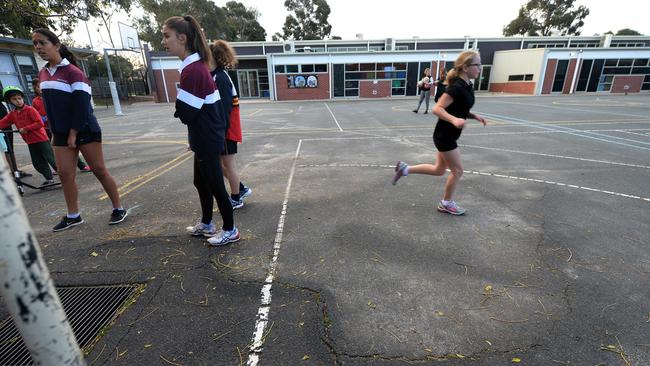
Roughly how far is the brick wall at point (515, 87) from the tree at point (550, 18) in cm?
2692

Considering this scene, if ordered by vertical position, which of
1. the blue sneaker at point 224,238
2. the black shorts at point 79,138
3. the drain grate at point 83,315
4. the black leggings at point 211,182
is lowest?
the drain grate at point 83,315

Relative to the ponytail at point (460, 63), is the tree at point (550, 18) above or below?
above

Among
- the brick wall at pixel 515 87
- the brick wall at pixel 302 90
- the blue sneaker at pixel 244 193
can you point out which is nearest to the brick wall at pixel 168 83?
the brick wall at pixel 302 90

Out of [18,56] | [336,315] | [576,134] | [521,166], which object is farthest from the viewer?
[18,56]

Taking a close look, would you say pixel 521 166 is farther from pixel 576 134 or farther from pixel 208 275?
pixel 208 275

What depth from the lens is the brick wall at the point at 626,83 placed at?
3189cm

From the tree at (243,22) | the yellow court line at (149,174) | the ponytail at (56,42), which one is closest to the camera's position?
the ponytail at (56,42)

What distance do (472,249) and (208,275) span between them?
2.71 metres

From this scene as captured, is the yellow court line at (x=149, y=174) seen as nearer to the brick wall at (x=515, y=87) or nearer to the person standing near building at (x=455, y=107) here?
the person standing near building at (x=455, y=107)

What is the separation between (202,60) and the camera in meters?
3.03

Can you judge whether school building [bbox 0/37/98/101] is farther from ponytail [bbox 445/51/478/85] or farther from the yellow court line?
ponytail [bbox 445/51/478/85]

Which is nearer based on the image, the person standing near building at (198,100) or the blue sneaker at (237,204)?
the person standing near building at (198,100)

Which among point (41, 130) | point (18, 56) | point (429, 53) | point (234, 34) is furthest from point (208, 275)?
point (234, 34)

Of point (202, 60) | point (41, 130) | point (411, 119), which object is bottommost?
point (411, 119)
